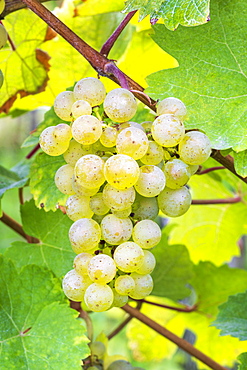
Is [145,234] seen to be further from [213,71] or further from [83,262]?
[213,71]

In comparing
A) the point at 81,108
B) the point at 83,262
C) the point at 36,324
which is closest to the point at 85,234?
the point at 83,262

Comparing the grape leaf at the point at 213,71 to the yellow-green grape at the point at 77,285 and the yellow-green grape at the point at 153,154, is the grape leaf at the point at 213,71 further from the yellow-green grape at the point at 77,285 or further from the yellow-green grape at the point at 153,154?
the yellow-green grape at the point at 77,285

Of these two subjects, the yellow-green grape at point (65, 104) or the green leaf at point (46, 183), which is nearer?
the yellow-green grape at point (65, 104)

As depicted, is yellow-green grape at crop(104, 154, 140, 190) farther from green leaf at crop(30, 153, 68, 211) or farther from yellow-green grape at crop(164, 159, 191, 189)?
green leaf at crop(30, 153, 68, 211)

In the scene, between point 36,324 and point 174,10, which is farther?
point 36,324

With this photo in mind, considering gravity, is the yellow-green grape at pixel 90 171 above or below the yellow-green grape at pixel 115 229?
above

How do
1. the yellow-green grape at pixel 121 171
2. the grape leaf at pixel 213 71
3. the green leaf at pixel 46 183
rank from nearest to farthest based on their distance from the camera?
the yellow-green grape at pixel 121 171
the grape leaf at pixel 213 71
the green leaf at pixel 46 183

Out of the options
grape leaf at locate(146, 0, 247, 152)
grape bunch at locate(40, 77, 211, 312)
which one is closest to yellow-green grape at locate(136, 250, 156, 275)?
grape bunch at locate(40, 77, 211, 312)

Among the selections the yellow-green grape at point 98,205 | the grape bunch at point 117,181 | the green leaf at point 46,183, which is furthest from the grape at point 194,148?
the green leaf at point 46,183
